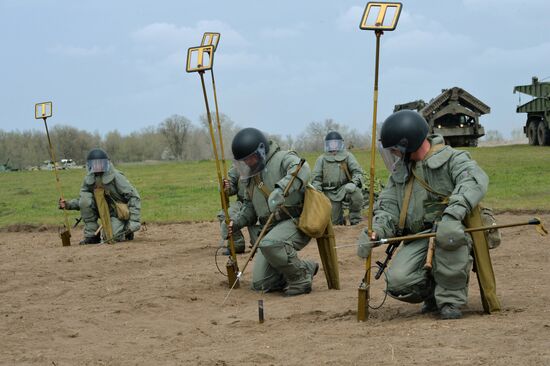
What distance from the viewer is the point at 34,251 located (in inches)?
559

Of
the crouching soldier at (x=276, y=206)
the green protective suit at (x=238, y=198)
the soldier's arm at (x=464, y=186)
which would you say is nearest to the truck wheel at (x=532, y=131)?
the green protective suit at (x=238, y=198)

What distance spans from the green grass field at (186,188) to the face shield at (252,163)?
741cm

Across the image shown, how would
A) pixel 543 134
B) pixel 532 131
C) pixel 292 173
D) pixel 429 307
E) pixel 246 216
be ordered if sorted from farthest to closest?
pixel 532 131, pixel 543 134, pixel 246 216, pixel 292 173, pixel 429 307

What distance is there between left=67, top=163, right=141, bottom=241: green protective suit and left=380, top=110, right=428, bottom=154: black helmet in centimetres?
835

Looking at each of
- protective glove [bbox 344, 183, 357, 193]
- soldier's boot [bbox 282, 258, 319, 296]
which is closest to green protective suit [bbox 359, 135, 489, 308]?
soldier's boot [bbox 282, 258, 319, 296]

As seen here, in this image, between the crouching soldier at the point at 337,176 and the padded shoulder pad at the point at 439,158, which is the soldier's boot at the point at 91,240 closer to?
the crouching soldier at the point at 337,176

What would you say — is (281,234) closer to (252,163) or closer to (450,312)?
(252,163)

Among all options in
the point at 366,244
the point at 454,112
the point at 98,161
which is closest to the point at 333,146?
the point at 98,161

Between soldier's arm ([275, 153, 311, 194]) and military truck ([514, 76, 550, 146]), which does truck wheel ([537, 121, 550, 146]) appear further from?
soldier's arm ([275, 153, 311, 194])

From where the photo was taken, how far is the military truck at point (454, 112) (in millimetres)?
35875

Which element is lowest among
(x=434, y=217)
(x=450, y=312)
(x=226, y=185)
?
(x=450, y=312)

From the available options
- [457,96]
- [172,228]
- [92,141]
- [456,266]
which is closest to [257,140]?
[456,266]

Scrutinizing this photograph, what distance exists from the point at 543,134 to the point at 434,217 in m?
29.5

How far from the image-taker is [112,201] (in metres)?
15.1
